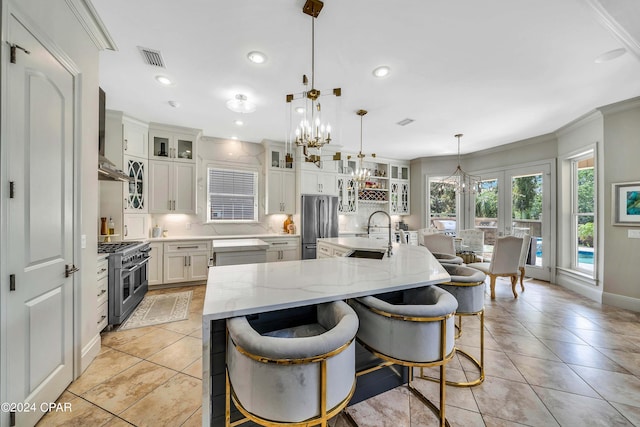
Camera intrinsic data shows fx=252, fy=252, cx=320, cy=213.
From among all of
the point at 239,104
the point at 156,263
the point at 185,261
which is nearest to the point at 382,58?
the point at 239,104

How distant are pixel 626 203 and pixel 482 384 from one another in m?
3.66

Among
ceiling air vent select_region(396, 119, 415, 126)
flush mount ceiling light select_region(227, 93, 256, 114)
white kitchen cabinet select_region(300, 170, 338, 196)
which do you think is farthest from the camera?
white kitchen cabinet select_region(300, 170, 338, 196)

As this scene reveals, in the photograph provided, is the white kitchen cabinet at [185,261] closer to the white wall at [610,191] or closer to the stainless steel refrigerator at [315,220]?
the stainless steel refrigerator at [315,220]

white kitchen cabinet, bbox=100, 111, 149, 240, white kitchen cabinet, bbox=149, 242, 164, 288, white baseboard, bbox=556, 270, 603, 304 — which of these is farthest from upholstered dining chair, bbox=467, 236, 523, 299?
white kitchen cabinet, bbox=100, 111, 149, 240

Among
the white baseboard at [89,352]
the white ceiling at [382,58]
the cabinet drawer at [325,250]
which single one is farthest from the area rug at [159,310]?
the white ceiling at [382,58]

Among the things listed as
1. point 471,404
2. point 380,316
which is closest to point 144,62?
point 380,316

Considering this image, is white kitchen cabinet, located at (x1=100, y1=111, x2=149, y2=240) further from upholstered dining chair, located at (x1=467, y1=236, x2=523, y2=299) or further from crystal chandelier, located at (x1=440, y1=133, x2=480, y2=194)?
crystal chandelier, located at (x1=440, y1=133, x2=480, y2=194)

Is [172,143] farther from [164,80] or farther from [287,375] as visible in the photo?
[287,375]

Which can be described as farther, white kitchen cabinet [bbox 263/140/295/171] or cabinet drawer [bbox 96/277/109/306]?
white kitchen cabinet [bbox 263/140/295/171]

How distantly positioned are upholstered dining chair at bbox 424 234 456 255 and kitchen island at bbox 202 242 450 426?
2.30 m

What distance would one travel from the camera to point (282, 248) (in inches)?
207

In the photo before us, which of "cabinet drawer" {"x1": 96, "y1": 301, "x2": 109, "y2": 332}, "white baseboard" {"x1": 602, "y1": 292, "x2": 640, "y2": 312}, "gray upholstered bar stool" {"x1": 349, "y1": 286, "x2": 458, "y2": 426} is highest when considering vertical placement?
"gray upholstered bar stool" {"x1": 349, "y1": 286, "x2": 458, "y2": 426}

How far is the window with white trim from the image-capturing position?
4238mm

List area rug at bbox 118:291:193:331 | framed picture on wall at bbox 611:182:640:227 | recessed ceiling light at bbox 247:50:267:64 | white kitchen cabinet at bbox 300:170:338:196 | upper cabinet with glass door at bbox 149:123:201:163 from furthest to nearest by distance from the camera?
white kitchen cabinet at bbox 300:170:338:196 → upper cabinet with glass door at bbox 149:123:201:163 → framed picture on wall at bbox 611:182:640:227 → area rug at bbox 118:291:193:331 → recessed ceiling light at bbox 247:50:267:64
